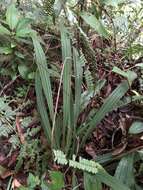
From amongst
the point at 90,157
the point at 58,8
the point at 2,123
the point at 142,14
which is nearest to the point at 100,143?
the point at 90,157

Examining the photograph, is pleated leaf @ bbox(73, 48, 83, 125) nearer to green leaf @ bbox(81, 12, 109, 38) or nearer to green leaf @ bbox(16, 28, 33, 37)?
green leaf @ bbox(81, 12, 109, 38)

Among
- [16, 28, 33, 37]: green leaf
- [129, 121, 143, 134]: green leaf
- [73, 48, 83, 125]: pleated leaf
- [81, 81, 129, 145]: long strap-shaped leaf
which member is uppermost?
[16, 28, 33, 37]: green leaf

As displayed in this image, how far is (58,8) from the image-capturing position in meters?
2.39

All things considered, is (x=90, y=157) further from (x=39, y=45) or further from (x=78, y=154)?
(x=39, y=45)

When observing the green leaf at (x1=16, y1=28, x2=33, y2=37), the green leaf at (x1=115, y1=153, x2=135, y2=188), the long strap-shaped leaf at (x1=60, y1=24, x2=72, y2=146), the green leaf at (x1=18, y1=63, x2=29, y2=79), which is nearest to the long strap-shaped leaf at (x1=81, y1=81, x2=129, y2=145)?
the long strap-shaped leaf at (x1=60, y1=24, x2=72, y2=146)

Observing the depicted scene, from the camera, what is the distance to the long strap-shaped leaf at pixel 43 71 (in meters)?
2.22

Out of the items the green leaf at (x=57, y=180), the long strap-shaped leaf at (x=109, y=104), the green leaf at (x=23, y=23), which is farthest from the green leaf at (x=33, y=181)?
the green leaf at (x=23, y=23)

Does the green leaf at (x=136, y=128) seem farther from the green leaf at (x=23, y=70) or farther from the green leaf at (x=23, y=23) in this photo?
the green leaf at (x=23, y=23)

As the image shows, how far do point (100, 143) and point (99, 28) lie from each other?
2.18 feet

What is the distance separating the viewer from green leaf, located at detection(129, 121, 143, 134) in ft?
6.97

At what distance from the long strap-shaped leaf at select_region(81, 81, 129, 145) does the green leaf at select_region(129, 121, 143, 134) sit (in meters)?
0.16

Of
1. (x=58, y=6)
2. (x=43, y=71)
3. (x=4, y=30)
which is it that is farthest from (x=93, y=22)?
(x=4, y=30)

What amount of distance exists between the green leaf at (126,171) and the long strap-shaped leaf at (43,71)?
465 millimetres

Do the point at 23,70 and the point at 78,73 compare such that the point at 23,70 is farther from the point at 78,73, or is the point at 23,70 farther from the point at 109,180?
the point at 109,180
